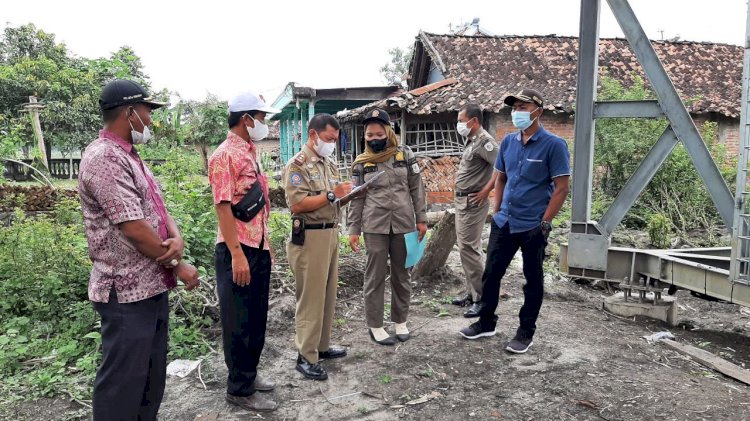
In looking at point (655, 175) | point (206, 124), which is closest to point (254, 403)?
point (655, 175)

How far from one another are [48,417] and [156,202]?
1.89 metres

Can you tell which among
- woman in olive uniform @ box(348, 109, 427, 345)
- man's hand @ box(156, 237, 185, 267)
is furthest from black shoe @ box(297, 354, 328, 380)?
man's hand @ box(156, 237, 185, 267)

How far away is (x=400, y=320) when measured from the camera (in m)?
4.45

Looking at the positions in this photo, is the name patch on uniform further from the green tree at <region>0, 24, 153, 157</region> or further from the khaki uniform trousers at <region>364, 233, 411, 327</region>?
the green tree at <region>0, 24, 153, 157</region>

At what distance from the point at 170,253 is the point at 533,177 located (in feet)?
9.08

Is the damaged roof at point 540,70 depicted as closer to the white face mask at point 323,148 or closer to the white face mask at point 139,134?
the white face mask at point 323,148

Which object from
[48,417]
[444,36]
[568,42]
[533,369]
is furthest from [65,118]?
[533,369]

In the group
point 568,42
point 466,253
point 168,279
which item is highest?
point 568,42

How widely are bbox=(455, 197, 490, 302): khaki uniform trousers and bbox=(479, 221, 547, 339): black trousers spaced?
84cm

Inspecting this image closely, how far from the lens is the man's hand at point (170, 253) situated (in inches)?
92.0

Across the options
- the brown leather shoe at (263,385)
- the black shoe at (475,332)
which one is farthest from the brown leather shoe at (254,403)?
the black shoe at (475,332)

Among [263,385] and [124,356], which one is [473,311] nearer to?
[263,385]

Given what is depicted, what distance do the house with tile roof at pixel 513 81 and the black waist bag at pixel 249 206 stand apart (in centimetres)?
1030

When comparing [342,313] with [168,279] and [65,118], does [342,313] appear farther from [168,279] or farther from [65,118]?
[65,118]
